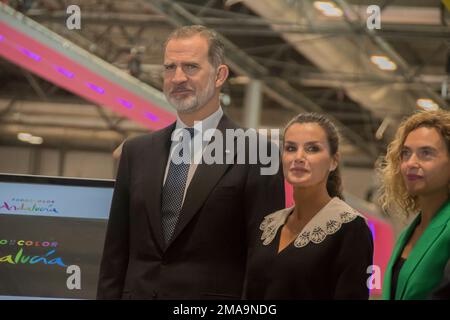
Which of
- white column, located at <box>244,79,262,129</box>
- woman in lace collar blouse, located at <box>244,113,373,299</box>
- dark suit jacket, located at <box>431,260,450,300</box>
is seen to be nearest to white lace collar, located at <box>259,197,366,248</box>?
woman in lace collar blouse, located at <box>244,113,373,299</box>

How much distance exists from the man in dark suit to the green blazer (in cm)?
54

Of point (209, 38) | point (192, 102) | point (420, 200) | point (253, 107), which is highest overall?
point (253, 107)

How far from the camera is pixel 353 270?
9.37 ft

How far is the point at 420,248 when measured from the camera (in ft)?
9.39

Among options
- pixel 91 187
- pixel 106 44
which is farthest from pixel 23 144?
pixel 106 44

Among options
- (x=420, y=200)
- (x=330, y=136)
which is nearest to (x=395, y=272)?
(x=420, y=200)

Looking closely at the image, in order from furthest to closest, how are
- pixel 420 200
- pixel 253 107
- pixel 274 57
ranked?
pixel 274 57
pixel 253 107
pixel 420 200

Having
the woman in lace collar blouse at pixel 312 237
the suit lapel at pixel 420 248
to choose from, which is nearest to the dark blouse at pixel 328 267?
the woman in lace collar blouse at pixel 312 237

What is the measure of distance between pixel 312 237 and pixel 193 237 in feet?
1.50

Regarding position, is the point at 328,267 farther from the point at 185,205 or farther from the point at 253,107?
the point at 253,107

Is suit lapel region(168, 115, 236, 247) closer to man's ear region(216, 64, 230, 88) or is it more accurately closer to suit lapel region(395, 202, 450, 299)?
man's ear region(216, 64, 230, 88)

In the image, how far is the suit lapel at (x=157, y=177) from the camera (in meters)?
3.15

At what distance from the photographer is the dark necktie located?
318 centimetres

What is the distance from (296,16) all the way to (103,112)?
8.12ft
